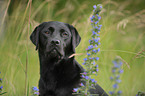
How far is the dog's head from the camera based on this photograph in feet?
9.61

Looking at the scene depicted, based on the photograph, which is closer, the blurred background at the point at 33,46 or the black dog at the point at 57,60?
the black dog at the point at 57,60

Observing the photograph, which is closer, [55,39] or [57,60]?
[55,39]

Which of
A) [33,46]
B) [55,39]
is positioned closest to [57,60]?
[55,39]

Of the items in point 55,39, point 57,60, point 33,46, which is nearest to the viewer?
point 55,39

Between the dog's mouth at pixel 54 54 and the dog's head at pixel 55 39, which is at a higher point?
the dog's head at pixel 55 39

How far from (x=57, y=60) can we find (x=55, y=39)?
36 centimetres

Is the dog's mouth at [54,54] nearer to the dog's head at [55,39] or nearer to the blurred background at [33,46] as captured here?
the dog's head at [55,39]

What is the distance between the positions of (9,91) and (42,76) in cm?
60

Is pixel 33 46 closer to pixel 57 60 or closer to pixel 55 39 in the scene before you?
pixel 57 60

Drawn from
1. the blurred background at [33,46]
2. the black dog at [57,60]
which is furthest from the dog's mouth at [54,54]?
the blurred background at [33,46]

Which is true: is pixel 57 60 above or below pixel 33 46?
below

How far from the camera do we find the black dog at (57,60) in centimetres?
292

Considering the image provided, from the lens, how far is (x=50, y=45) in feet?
9.58

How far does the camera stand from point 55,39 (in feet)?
9.55
